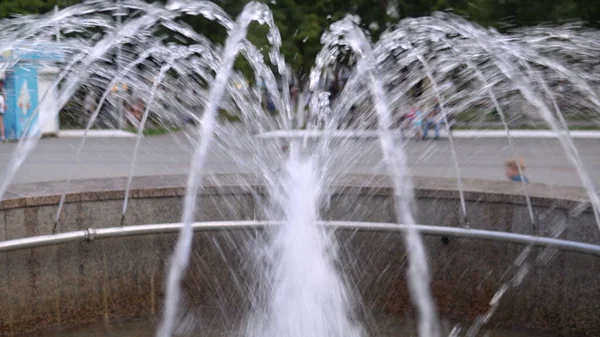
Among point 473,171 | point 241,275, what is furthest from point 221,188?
point 473,171

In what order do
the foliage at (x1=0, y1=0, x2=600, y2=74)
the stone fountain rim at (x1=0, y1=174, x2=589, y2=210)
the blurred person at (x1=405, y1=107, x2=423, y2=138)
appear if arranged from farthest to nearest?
the foliage at (x1=0, y1=0, x2=600, y2=74) → the blurred person at (x1=405, y1=107, x2=423, y2=138) → the stone fountain rim at (x1=0, y1=174, x2=589, y2=210)

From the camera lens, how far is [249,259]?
6.07 m

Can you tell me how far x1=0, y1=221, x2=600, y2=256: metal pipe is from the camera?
515cm

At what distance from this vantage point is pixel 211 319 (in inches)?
227

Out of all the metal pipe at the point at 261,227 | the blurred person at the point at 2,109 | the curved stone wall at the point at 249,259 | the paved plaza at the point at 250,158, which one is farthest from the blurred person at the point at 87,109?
the metal pipe at the point at 261,227

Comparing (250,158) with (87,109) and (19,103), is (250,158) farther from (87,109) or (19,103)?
(87,109)

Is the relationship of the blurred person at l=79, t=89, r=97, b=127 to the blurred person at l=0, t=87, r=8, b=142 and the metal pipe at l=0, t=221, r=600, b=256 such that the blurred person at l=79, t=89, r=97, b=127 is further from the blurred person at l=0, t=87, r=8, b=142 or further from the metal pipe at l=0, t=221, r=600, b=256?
the metal pipe at l=0, t=221, r=600, b=256

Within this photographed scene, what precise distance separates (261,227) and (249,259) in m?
0.27

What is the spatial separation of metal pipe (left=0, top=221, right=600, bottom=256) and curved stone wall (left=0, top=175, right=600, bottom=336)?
15 centimetres

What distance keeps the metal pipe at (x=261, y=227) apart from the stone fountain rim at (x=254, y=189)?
0.33 metres

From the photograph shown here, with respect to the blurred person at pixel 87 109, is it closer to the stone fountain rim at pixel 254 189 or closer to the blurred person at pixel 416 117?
the blurred person at pixel 416 117

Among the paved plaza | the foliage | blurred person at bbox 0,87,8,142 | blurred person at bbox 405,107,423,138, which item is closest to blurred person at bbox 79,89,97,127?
the paved plaza

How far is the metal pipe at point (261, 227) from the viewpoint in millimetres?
5152

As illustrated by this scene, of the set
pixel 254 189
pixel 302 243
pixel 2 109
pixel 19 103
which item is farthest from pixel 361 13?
pixel 302 243
